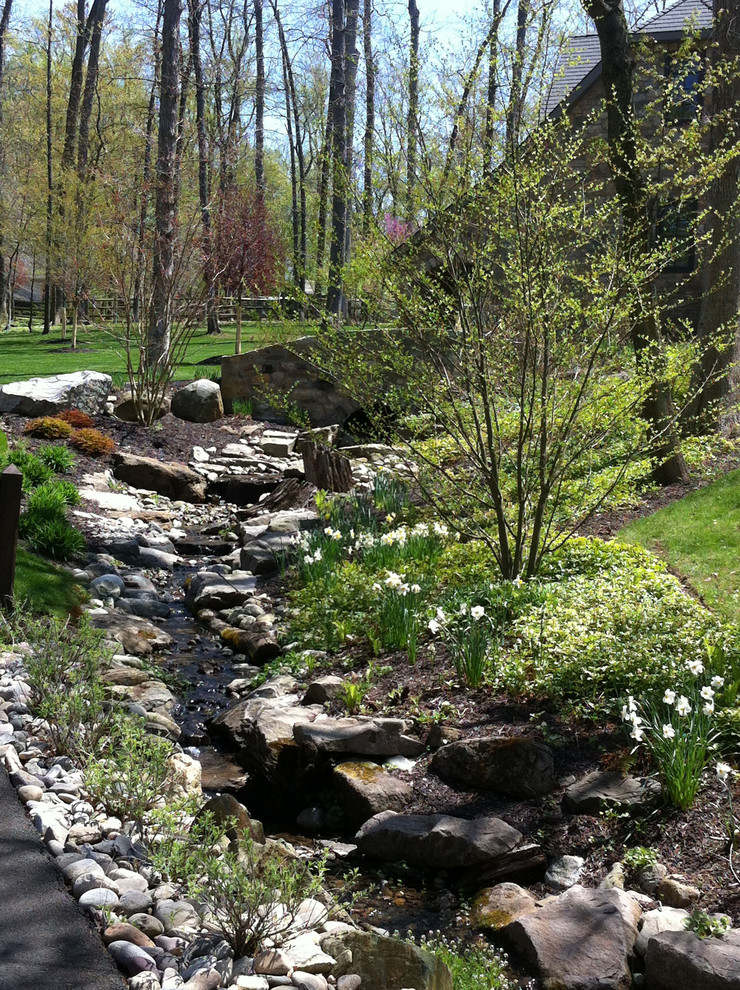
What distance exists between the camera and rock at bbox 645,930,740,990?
3170mm

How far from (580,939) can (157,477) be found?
918cm

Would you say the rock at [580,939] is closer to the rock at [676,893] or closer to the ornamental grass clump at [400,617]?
the rock at [676,893]

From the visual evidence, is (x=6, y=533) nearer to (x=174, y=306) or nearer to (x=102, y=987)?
(x=102, y=987)

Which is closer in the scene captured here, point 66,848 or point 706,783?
point 66,848

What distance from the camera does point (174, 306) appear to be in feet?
47.5

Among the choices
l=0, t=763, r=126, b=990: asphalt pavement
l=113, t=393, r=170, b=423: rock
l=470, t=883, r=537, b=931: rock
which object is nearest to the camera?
l=0, t=763, r=126, b=990: asphalt pavement

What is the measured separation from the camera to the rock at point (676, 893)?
3.66 meters

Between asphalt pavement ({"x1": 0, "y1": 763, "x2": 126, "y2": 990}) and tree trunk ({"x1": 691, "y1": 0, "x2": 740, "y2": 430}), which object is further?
tree trunk ({"x1": 691, "y1": 0, "x2": 740, "y2": 430})

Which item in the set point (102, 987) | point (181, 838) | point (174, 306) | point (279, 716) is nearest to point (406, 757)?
point (279, 716)

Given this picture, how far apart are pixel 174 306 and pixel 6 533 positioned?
363 inches

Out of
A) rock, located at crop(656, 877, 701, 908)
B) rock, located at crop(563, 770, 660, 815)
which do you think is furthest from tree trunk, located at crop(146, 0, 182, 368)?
rock, located at crop(656, 877, 701, 908)

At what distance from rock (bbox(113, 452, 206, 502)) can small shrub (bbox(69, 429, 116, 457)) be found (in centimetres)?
24

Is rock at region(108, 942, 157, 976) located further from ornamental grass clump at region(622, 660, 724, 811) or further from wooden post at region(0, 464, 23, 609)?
wooden post at region(0, 464, 23, 609)

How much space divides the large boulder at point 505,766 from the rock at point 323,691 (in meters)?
1.18
